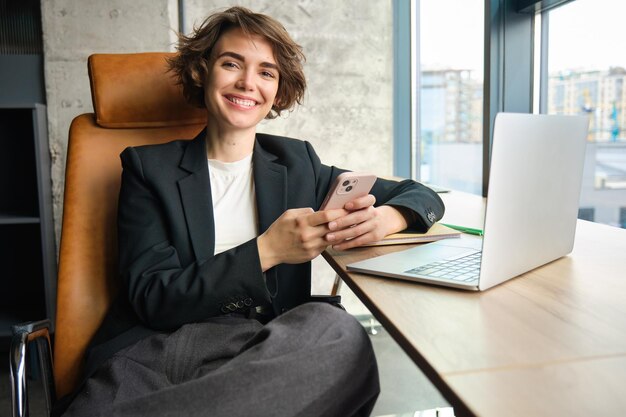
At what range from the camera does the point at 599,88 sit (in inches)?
71.1

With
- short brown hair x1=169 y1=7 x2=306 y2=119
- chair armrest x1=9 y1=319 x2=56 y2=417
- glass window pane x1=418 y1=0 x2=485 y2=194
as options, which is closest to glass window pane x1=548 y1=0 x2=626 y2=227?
glass window pane x1=418 y1=0 x2=485 y2=194

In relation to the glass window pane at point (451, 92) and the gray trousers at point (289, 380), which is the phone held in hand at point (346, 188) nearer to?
the gray trousers at point (289, 380)

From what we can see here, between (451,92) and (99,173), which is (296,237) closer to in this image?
(99,173)

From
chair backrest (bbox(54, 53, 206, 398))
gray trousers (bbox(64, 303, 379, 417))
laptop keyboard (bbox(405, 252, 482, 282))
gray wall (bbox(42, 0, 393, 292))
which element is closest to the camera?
gray trousers (bbox(64, 303, 379, 417))

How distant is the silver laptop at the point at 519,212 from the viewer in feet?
2.69

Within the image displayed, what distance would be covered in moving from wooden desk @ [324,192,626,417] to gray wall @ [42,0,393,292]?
6.30 ft

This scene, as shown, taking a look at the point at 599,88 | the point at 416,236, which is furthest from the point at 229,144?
the point at 599,88

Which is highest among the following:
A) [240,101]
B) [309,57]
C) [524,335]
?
[309,57]

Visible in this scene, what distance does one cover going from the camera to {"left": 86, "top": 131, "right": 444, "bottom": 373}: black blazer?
1157mm

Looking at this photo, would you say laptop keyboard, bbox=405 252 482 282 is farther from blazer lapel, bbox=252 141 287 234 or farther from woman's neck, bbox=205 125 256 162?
woman's neck, bbox=205 125 256 162

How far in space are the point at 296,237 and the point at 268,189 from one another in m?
0.35

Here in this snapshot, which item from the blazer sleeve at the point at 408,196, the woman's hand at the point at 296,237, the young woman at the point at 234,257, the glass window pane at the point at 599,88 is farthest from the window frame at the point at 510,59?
the woman's hand at the point at 296,237

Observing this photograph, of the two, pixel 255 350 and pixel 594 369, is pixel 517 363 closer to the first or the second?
pixel 594 369

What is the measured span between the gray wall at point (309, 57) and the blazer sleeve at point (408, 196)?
120 centimetres
